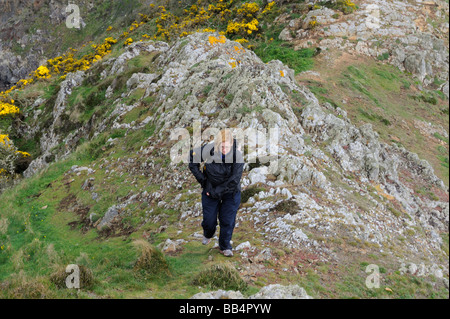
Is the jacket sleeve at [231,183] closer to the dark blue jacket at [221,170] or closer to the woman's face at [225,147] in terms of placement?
the dark blue jacket at [221,170]

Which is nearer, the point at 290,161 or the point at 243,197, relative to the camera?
the point at 243,197

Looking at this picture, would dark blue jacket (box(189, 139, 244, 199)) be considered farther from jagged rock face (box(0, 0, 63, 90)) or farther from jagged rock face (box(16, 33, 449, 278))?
jagged rock face (box(0, 0, 63, 90))

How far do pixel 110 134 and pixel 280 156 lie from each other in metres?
10.6

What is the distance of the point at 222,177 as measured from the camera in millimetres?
6738

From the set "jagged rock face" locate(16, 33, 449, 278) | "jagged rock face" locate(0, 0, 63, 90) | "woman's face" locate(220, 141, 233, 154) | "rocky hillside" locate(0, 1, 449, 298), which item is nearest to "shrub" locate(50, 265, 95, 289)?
"rocky hillside" locate(0, 1, 449, 298)

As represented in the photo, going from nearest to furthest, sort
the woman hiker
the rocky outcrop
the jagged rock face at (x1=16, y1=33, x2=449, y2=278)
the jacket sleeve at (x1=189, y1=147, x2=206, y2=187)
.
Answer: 1. the rocky outcrop
2. the woman hiker
3. the jacket sleeve at (x1=189, y1=147, x2=206, y2=187)
4. the jagged rock face at (x1=16, y1=33, x2=449, y2=278)

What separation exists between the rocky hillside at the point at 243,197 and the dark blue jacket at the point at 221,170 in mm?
1611

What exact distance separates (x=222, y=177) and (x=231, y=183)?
25 cm

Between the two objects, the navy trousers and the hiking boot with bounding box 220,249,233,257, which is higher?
the navy trousers

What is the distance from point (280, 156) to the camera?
10719mm

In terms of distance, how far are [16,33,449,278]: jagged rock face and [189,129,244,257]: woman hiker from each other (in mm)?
1717

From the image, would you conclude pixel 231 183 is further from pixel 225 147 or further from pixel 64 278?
pixel 64 278

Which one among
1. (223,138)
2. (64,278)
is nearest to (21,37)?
(223,138)

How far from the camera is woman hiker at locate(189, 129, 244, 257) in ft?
21.9
